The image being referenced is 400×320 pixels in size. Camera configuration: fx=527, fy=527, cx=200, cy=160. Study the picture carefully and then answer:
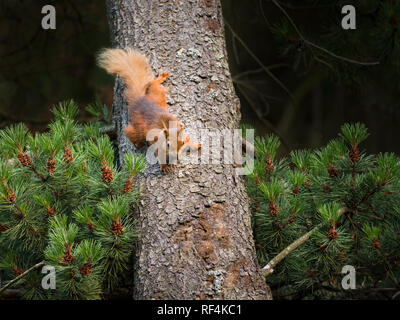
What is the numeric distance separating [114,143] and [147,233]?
668 millimetres

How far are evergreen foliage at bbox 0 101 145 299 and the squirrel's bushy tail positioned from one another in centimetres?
35

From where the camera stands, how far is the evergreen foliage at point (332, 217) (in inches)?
79.0

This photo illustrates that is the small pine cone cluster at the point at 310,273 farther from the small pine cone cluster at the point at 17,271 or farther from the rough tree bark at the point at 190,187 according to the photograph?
the small pine cone cluster at the point at 17,271

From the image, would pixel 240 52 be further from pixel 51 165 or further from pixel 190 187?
pixel 51 165

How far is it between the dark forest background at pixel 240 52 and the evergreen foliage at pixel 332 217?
2.65 ft

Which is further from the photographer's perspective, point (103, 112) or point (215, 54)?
point (103, 112)

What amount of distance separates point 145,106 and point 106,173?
0.37 meters

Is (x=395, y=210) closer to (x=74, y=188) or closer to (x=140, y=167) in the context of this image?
(x=140, y=167)

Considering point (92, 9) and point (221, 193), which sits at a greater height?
point (92, 9)

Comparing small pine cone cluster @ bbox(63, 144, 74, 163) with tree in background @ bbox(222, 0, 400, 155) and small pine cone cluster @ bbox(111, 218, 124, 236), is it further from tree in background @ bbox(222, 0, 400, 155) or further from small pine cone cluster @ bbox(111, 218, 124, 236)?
tree in background @ bbox(222, 0, 400, 155)

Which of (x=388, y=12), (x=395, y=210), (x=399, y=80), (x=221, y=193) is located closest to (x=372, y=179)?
(x=395, y=210)

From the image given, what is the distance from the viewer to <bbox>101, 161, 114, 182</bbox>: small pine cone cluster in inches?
73.1

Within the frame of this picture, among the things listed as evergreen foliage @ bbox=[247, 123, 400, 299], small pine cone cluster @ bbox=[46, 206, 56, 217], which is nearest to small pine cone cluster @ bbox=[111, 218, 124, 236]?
small pine cone cluster @ bbox=[46, 206, 56, 217]

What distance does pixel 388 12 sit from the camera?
305 centimetres
